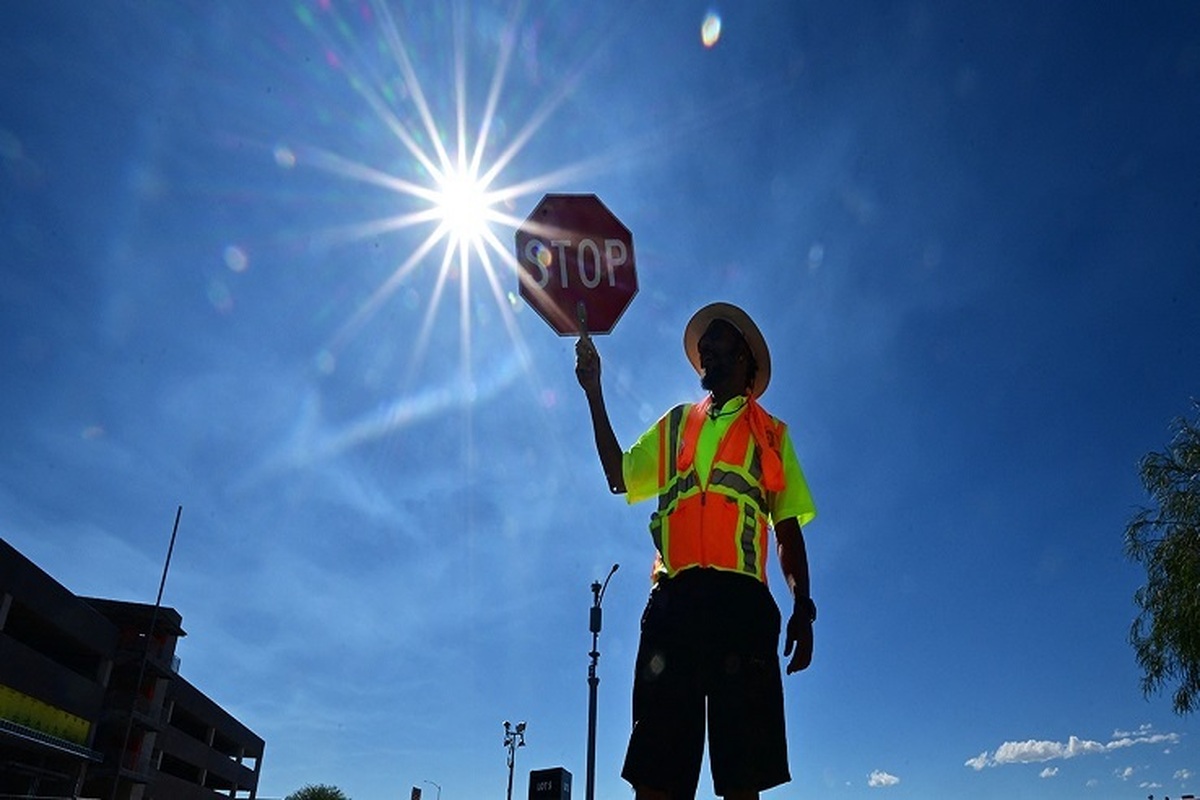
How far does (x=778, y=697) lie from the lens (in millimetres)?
2676

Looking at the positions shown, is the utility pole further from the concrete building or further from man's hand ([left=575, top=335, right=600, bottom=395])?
the concrete building

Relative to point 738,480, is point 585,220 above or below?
above

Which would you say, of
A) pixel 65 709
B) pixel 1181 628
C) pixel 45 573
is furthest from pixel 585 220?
pixel 65 709

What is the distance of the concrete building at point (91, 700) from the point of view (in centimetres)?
3491

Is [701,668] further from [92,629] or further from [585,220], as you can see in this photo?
[92,629]

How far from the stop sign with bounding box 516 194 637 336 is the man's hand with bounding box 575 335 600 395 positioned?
297 millimetres

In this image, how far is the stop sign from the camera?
2.65m

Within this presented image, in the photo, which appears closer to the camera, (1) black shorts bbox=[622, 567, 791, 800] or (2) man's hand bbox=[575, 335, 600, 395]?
(1) black shorts bbox=[622, 567, 791, 800]

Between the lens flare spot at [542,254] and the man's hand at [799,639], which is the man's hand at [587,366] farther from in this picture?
the man's hand at [799,639]

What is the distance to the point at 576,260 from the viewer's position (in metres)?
2.66

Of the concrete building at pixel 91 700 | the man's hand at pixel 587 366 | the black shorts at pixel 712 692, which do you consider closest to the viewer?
the black shorts at pixel 712 692

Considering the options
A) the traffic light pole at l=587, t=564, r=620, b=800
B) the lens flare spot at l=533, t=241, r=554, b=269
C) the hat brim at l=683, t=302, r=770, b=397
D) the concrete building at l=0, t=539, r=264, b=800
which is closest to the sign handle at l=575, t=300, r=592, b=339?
the lens flare spot at l=533, t=241, r=554, b=269

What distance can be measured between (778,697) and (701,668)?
27 cm

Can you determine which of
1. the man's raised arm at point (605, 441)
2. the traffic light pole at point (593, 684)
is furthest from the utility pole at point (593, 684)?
the man's raised arm at point (605, 441)
